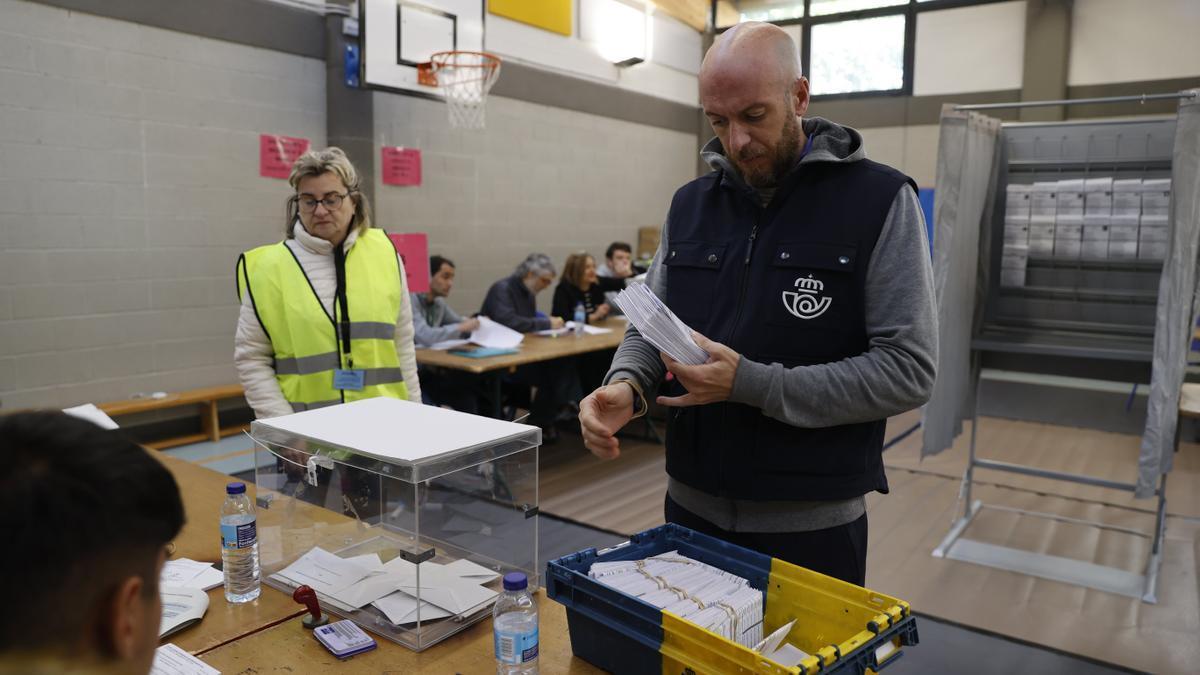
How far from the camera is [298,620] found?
1.41m

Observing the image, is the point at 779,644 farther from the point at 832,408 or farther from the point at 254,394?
the point at 254,394

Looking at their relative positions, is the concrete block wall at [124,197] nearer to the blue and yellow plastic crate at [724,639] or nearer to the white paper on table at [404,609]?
the white paper on table at [404,609]

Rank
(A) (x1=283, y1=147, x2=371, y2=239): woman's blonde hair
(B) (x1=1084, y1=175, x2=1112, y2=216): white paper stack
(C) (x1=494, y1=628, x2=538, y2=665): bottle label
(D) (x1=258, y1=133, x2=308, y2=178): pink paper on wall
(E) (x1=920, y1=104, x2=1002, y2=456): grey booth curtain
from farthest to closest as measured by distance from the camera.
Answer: (D) (x1=258, y1=133, x2=308, y2=178): pink paper on wall < (B) (x1=1084, y1=175, x2=1112, y2=216): white paper stack < (E) (x1=920, y1=104, x2=1002, y2=456): grey booth curtain < (A) (x1=283, y1=147, x2=371, y2=239): woman's blonde hair < (C) (x1=494, y1=628, x2=538, y2=665): bottle label

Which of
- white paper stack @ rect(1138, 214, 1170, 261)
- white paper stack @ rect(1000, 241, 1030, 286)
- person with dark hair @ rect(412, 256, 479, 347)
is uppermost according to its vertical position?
→ white paper stack @ rect(1138, 214, 1170, 261)

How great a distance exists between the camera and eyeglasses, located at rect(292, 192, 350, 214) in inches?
95.3

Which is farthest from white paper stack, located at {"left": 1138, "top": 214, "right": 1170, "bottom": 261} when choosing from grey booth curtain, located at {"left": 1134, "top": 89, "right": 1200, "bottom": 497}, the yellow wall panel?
the yellow wall panel

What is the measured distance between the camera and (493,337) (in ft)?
15.8

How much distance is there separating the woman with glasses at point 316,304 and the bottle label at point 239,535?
95cm

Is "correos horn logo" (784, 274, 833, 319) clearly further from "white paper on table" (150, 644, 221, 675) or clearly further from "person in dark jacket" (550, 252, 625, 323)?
"person in dark jacket" (550, 252, 625, 323)

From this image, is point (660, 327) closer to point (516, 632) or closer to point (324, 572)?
point (516, 632)

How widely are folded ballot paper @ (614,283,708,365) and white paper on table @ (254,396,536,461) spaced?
323 millimetres

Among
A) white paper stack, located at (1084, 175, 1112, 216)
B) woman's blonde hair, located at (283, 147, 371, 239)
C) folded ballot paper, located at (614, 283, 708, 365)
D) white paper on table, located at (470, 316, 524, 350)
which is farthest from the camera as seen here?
white paper on table, located at (470, 316, 524, 350)

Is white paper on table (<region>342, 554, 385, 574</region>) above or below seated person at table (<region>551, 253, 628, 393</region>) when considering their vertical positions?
below

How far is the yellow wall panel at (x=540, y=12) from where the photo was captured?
22.7 ft
